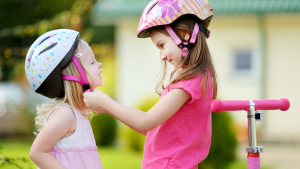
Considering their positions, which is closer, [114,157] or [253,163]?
[253,163]

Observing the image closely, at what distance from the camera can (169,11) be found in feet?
9.11

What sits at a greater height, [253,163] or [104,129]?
[104,129]

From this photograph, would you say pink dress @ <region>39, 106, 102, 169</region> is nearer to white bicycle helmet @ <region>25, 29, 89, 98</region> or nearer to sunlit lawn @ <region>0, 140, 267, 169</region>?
white bicycle helmet @ <region>25, 29, 89, 98</region>

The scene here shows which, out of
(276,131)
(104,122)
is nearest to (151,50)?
(104,122)

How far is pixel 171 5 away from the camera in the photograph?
2.81 metres

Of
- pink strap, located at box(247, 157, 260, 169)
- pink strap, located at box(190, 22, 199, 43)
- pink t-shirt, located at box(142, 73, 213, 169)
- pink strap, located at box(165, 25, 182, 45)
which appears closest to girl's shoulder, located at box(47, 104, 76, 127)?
pink t-shirt, located at box(142, 73, 213, 169)

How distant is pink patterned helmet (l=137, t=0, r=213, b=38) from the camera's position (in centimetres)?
277

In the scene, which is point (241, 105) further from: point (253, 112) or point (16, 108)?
point (16, 108)

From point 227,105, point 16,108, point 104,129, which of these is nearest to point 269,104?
point 227,105

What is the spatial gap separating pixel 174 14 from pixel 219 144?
17.5ft

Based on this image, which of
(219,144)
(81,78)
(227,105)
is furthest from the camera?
(219,144)

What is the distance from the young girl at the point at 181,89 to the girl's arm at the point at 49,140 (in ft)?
0.79

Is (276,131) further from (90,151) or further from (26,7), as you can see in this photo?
(26,7)

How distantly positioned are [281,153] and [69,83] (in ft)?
29.4
